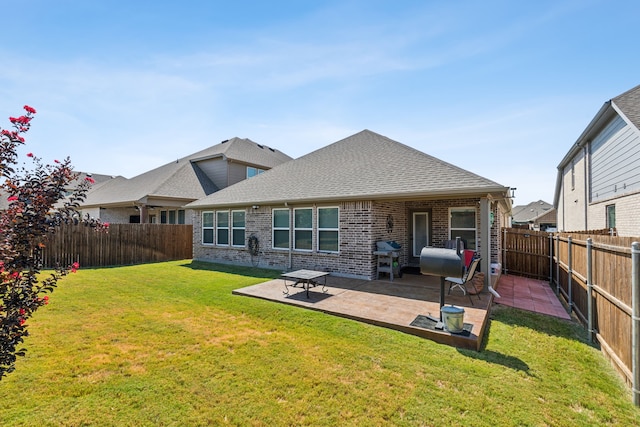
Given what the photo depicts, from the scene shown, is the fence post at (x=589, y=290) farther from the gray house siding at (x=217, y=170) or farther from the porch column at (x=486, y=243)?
the gray house siding at (x=217, y=170)

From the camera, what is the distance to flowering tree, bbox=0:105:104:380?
90.9 inches

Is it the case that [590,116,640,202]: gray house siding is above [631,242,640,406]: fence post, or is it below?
above

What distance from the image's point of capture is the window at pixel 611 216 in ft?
39.1

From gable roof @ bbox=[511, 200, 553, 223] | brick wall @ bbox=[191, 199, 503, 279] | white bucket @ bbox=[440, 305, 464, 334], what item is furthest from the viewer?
gable roof @ bbox=[511, 200, 553, 223]

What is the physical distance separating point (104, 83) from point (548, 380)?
11.8m

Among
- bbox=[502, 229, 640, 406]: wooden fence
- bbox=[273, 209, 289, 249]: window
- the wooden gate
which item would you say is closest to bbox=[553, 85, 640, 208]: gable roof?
the wooden gate

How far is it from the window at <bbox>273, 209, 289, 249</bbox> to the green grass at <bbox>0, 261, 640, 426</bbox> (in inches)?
208

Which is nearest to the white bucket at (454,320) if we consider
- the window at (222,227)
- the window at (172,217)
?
the window at (222,227)

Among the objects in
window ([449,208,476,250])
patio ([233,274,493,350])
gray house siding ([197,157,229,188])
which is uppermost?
gray house siding ([197,157,229,188])

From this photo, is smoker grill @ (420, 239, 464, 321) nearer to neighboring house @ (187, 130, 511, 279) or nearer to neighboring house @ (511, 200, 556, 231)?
neighboring house @ (187, 130, 511, 279)

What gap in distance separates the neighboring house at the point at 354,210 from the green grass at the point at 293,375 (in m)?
3.68

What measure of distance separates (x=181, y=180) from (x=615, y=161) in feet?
71.0

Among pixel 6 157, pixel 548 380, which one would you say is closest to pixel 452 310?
pixel 548 380

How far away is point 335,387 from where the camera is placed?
11.6 ft
